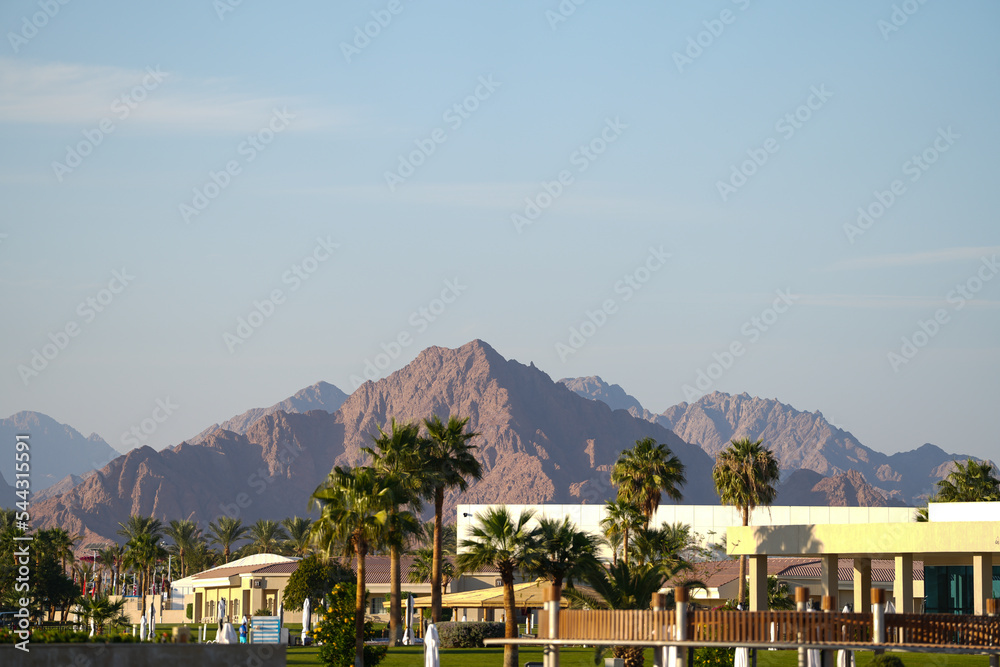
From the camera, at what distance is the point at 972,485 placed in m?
76.5

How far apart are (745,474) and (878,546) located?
3437cm

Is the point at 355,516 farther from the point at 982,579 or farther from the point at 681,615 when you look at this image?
the point at 982,579

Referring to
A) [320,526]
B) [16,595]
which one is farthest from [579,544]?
A: [16,595]

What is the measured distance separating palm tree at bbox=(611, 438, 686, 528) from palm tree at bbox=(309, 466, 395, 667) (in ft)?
113

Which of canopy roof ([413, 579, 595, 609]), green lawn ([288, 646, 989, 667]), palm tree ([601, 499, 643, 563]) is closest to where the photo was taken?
green lawn ([288, 646, 989, 667])

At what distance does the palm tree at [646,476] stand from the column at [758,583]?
2307cm

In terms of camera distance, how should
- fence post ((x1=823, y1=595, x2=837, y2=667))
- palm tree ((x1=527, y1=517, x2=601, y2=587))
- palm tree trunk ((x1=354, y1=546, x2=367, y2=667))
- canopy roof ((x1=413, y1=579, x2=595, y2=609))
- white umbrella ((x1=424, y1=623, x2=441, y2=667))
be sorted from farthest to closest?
canopy roof ((x1=413, y1=579, x2=595, y2=609)), palm tree ((x1=527, y1=517, x2=601, y2=587)), palm tree trunk ((x1=354, y1=546, x2=367, y2=667)), white umbrella ((x1=424, y1=623, x2=441, y2=667)), fence post ((x1=823, y1=595, x2=837, y2=667))

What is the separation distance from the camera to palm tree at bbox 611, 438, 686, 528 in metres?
74.5

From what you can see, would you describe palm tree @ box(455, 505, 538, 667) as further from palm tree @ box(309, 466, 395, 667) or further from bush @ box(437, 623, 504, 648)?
bush @ box(437, 623, 504, 648)

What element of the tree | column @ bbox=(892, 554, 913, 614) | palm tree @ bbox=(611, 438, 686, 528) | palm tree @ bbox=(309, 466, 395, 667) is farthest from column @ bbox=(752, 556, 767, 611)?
the tree

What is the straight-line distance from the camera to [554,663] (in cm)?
2691

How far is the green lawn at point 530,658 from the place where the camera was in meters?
48.9

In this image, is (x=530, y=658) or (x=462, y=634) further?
(x=462, y=634)

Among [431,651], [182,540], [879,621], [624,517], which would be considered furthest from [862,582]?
[182,540]
